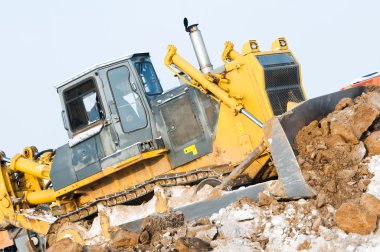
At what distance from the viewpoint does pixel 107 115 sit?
9945 millimetres

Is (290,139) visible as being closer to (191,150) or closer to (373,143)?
(373,143)

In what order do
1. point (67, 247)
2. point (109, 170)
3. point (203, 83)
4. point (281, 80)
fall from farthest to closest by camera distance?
point (109, 170), point (281, 80), point (203, 83), point (67, 247)

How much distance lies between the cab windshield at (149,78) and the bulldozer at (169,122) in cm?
2

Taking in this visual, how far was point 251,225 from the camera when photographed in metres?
7.16

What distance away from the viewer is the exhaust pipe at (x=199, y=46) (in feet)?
32.7

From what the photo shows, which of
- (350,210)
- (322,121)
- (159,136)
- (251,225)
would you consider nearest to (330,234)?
(350,210)

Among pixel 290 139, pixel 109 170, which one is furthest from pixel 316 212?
pixel 109 170

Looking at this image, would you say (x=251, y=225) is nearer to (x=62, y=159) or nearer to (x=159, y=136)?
(x=159, y=136)

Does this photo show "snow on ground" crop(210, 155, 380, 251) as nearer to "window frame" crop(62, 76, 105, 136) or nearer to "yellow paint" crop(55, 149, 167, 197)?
"yellow paint" crop(55, 149, 167, 197)

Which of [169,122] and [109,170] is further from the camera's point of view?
[109,170]

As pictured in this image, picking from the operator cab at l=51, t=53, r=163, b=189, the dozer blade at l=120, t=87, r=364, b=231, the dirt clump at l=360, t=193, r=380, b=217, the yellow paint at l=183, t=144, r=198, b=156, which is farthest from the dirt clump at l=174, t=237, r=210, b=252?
the operator cab at l=51, t=53, r=163, b=189

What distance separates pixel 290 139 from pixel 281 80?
1918mm

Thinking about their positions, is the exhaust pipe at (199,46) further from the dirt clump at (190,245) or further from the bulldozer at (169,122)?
the dirt clump at (190,245)

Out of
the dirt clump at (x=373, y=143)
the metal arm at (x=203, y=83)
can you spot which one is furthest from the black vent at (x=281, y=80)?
the dirt clump at (x=373, y=143)
